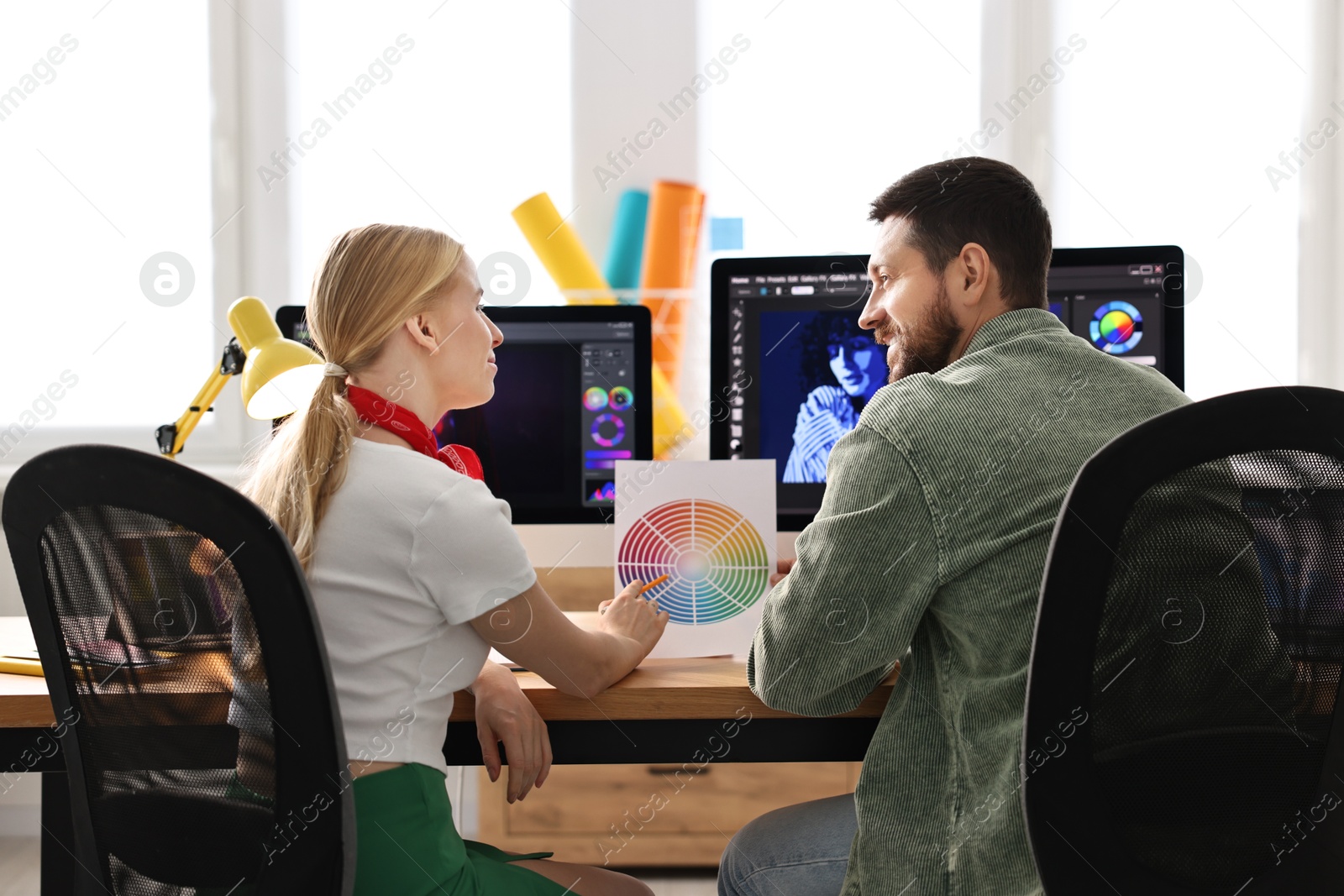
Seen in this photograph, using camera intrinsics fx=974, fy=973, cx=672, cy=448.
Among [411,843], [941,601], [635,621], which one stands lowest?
[411,843]

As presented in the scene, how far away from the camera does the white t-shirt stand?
934 millimetres

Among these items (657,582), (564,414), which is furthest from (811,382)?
(657,582)

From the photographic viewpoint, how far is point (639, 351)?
1.67 metres

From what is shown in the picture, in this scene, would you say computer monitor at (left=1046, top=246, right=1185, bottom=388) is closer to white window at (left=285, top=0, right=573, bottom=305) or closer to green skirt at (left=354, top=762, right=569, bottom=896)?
green skirt at (left=354, top=762, right=569, bottom=896)

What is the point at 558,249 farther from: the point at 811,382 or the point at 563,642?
the point at 563,642

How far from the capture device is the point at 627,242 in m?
2.55

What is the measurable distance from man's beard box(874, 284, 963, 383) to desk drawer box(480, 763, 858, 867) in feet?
3.97

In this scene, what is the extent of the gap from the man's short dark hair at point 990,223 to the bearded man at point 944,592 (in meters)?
0.14

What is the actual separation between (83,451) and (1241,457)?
89cm

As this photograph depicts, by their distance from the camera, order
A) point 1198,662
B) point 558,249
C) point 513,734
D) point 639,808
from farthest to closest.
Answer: point 558,249 → point 639,808 → point 513,734 → point 1198,662

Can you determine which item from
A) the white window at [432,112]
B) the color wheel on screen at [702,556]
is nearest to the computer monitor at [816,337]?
the color wheel on screen at [702,556]

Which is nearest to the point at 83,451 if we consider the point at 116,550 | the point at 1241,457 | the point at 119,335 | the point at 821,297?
the point at 116,550

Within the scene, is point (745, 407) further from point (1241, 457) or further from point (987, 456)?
point (1241, 457)

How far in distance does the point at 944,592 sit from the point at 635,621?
0.41 meters
